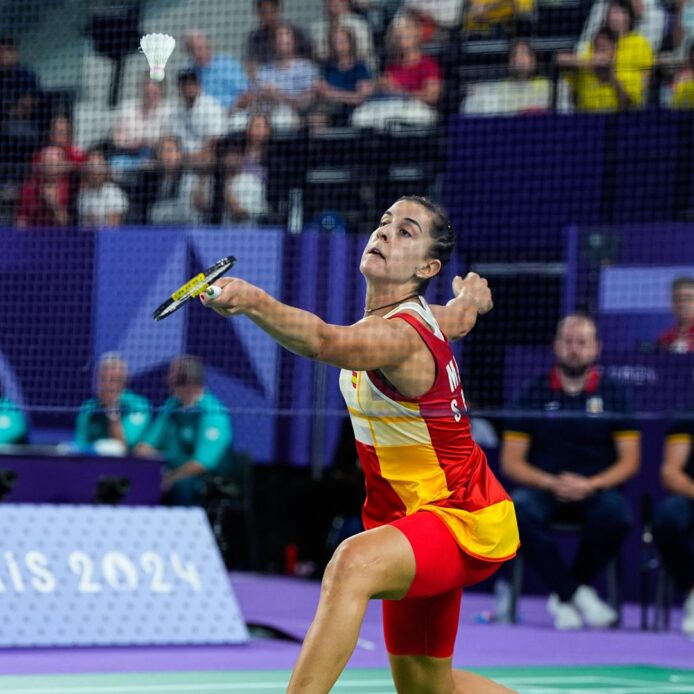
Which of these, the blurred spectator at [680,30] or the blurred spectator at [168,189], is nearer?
the blurred spectator at [680,30]

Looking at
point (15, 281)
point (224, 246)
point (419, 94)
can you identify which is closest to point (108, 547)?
point (15, 281)

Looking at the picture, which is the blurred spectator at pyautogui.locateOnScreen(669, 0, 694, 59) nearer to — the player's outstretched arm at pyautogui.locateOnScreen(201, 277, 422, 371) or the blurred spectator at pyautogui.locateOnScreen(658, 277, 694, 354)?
the blurred spectator at pyautogui.locateOnScreen(658, 277, 694, 354)

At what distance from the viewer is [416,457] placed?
14.1 ft

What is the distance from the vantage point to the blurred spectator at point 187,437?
966cm

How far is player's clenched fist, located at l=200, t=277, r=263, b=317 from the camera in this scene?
369 cm

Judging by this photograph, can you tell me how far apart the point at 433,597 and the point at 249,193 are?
6943mm

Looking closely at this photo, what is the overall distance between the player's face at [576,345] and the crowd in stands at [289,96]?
2.66m

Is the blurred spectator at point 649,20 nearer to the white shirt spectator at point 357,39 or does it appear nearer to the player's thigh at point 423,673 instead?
the white shirt spectator at point 357,39

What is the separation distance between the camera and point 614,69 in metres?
10.7

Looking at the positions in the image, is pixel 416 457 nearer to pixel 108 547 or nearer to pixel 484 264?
pixel 108 547

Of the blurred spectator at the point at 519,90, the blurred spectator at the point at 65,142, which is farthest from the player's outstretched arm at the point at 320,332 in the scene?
the blurred spectator at the point at 65,142

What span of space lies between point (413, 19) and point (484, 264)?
6.92 ft

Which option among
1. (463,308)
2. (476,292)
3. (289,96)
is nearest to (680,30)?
(289,96)

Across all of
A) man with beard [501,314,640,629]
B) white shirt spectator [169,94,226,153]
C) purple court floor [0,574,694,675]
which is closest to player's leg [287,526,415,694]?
purple court floor [0,574,694,675]
